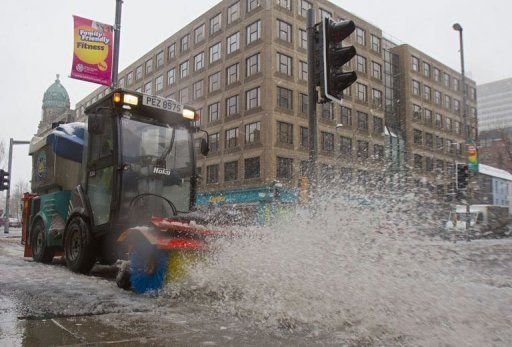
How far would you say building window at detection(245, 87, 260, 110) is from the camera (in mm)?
35750

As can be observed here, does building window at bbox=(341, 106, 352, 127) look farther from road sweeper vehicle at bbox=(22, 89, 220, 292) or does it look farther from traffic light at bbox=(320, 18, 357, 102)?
traffic light at bbox=(320, 18, 357, 102)

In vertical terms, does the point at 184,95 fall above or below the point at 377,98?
above

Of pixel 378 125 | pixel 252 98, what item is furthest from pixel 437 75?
pixel 252 98

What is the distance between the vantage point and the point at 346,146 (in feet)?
129

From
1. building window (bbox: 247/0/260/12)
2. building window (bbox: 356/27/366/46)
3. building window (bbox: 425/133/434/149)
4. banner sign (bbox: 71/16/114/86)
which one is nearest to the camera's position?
banner sign (bbox: 71/16/114/86)

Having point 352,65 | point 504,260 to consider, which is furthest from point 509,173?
point 504,260

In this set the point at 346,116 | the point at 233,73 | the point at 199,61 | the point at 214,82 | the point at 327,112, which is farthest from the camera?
the point at 199,61

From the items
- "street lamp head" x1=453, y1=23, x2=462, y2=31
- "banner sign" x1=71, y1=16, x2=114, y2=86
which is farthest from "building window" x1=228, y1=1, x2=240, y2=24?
"banner sign" x1=71, y1=16, x2=114, y2=86

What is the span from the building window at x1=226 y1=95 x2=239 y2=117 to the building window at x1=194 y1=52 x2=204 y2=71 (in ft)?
19.5

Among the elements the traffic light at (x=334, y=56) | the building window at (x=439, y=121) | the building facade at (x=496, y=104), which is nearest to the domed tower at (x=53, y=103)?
the building window at (x=439, y=121)

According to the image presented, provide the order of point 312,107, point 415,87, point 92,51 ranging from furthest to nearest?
point 415,87 < point 92,51 < point 312,107

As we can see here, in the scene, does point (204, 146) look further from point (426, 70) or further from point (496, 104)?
point (426, 70)

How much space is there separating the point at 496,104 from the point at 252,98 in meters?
26.3

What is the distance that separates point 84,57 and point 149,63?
41846 millimetres
